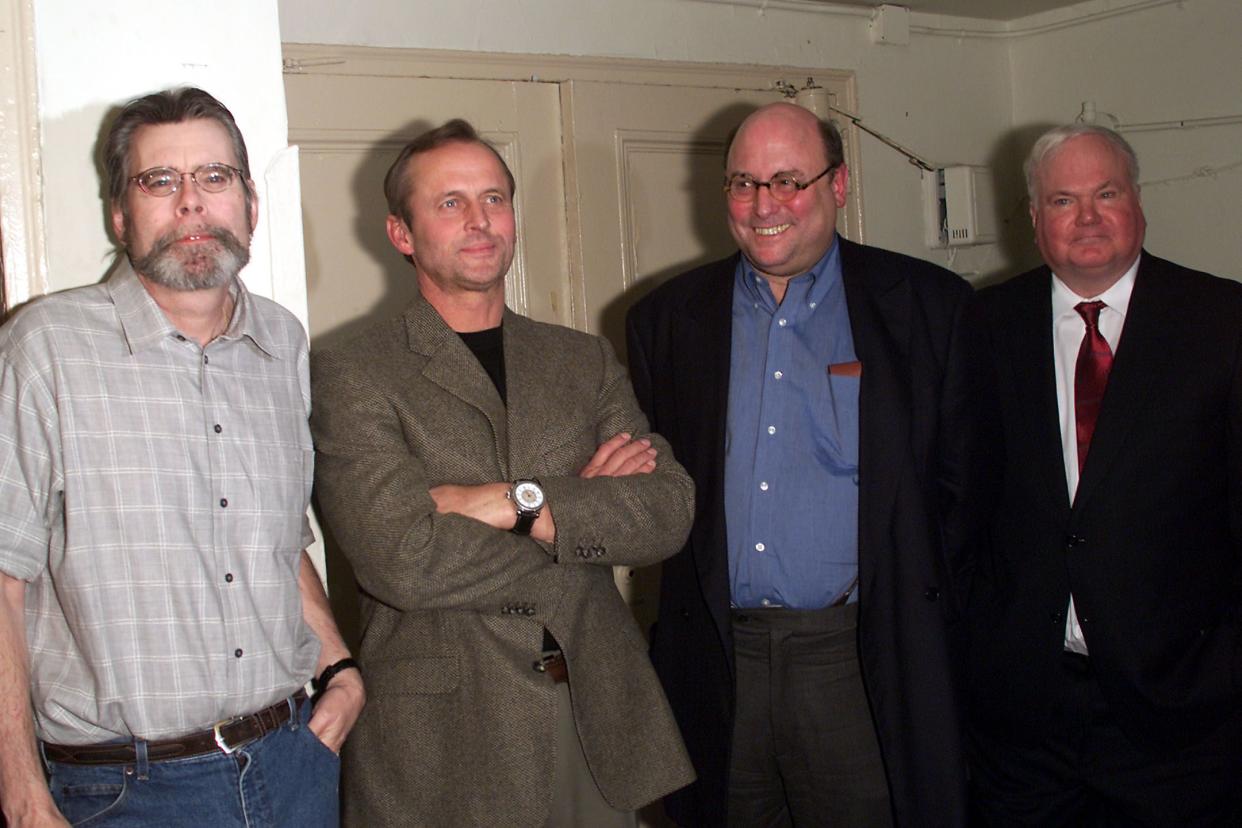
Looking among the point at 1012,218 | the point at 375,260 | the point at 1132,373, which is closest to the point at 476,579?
the point at 1132,373

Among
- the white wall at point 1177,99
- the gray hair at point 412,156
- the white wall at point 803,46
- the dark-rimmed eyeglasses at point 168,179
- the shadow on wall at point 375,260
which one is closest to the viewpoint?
the dark-rimmed eyeglasses at point 168,179

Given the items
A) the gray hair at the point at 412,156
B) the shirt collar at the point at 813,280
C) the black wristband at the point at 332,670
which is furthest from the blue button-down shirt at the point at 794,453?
the black wristband at the point at 332,670

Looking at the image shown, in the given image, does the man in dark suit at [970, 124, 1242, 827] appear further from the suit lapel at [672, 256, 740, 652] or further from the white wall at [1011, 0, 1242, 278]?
the white wall at [1011, 0, 1242, 278]

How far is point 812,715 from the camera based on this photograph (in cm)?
235

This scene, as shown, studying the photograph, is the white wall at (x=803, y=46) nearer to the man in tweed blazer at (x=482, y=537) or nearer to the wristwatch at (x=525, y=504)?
the man in tweed blazer at (x=482, y=537)

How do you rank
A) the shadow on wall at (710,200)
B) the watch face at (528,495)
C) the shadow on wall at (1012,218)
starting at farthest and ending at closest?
the shadow on wall at (1012,218) → the shadow on wall at (710,200) → the watch face at (528,495)

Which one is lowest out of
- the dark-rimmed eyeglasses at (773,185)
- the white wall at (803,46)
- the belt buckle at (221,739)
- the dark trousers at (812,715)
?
the dark trousers at (812,715)

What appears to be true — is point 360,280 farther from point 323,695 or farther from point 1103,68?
point 1103,68

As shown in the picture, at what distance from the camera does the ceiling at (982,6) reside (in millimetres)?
4418

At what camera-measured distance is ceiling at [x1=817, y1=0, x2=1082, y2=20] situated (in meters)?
4.42

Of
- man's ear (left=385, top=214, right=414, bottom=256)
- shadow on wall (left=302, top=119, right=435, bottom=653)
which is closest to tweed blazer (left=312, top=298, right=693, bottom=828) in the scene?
man's ear (left=385, top=214, right=414, bottom=256)

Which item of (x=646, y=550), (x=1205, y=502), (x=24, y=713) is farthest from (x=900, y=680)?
(x=24, y=713)

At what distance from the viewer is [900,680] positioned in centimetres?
232

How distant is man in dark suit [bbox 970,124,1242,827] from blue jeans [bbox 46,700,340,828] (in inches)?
60.3
